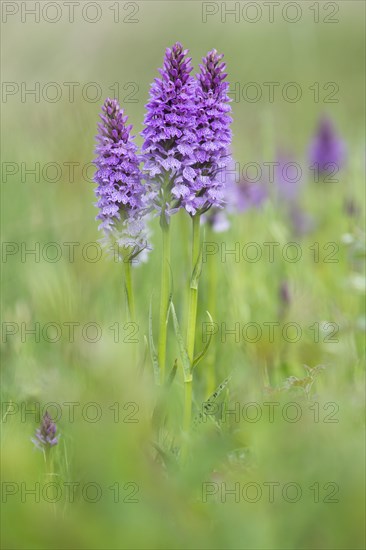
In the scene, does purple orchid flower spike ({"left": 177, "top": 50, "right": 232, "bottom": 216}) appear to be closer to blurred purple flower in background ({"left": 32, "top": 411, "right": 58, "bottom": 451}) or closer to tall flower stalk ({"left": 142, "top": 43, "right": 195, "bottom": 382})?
tall flower stalk ({"left": 142, "top": 43, "right": 195, "bottom": 382})

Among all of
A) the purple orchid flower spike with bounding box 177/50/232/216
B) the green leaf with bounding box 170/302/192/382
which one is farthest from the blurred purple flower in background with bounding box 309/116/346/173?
the green leaf with bounding box 170/302/192/382

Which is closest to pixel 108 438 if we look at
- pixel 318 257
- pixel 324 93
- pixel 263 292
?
pixel 263 292

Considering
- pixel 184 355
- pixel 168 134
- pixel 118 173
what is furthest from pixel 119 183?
pixel 184 355

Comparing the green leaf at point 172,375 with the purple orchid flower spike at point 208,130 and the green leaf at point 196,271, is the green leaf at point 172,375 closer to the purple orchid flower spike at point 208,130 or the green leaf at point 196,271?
the green leaf at point 196,271

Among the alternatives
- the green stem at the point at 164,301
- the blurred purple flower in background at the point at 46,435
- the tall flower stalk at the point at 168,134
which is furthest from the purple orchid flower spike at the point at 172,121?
the blurred purple flower in background at the point at 46,435

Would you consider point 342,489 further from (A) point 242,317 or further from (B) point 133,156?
(A) point 242,317

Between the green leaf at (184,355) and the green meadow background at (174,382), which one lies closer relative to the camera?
the green meadow background at (174,382)
